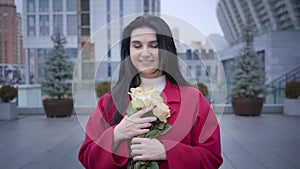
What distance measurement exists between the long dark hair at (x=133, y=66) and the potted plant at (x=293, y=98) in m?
9.34

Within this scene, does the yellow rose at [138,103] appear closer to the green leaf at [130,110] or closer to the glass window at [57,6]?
the green leaf at [130,110]

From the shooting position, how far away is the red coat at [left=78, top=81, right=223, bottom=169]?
3.93 feet

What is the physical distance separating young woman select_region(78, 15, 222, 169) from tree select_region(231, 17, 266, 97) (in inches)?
342

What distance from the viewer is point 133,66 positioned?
1339 millimetres

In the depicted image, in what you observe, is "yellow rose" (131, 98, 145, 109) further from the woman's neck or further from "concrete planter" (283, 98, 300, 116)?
"concrete planter" (283, 98, 300, 116)

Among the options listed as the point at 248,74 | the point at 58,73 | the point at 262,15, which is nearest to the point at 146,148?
the point at 58,73

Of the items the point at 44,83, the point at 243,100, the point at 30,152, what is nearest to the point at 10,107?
the point at 44,83

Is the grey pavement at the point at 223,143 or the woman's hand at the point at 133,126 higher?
the woman's hand at the point at 133,126

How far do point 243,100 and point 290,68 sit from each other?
1133cm

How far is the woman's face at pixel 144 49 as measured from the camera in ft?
4.11

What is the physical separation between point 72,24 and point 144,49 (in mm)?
24525

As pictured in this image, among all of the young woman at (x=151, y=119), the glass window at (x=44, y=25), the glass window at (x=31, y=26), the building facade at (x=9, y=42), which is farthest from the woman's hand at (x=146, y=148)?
the glass window at (x=31, y=26)

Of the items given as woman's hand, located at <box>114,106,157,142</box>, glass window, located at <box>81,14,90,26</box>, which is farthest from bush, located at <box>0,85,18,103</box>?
glass window, located at <box>81,14,90,26</box>

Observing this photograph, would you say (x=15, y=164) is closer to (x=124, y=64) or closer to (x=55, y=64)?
(x=124, y=64)
